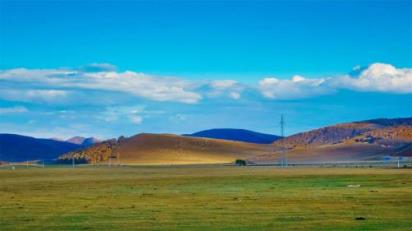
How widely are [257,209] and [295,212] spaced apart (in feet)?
8.74

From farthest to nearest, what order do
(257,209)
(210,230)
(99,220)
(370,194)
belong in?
(370,194) < (257,209) < (99,220) < (210,230)

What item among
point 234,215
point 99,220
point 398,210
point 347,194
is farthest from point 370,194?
point 99,220

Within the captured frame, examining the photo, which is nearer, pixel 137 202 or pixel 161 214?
pixel 161 214

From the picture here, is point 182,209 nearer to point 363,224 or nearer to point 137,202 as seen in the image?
point 137,202

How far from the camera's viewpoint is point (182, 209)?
Result: 124 feet

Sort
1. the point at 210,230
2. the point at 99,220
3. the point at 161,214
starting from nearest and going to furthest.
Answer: the point at 210,230 → the point at 99,220 → the point at 161,214

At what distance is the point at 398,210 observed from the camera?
118 feet

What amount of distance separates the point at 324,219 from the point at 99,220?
886 centimetres

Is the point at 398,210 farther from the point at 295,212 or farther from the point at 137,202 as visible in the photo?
the point at 137,202

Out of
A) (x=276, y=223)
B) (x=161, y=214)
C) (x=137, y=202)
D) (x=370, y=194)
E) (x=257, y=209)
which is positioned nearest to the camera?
(x=276, y=223)

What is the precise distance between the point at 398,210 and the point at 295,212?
4.77 meters

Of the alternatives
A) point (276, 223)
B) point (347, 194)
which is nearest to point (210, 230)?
point (276, 223)

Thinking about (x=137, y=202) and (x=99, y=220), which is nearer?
(x=99, y=220)

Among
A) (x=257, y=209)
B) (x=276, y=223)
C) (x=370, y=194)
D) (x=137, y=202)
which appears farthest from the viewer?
(x=370, y=194)
